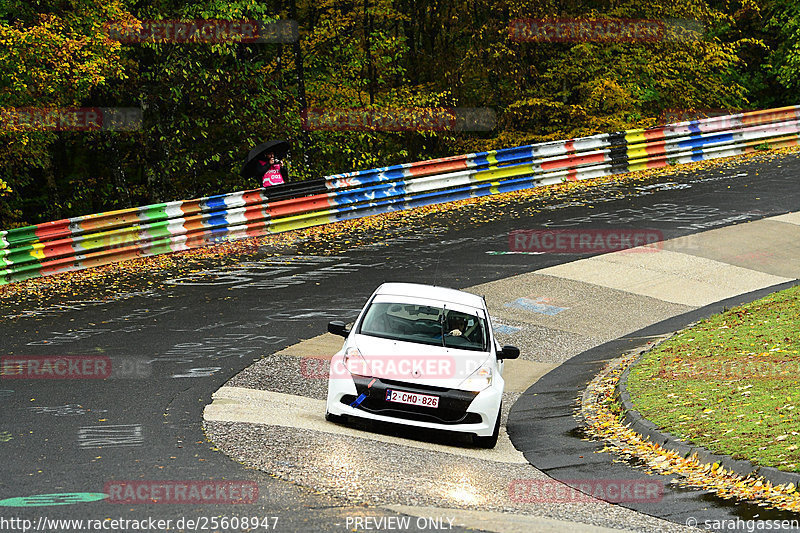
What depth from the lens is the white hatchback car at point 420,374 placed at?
10.3 m

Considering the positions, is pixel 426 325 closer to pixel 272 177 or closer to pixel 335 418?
pixel 335 418

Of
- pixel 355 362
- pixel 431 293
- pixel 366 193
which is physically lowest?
pixel 355 362

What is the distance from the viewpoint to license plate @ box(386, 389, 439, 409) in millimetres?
10242

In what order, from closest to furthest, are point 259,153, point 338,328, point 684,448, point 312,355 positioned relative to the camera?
point 684,448, point 338,328, point 312,355, point 259,153

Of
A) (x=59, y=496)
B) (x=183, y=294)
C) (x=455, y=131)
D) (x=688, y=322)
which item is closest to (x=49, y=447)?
(x=59, y=496)

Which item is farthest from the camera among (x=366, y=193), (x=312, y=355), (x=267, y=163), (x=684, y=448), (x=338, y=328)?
(x=267, y=163)

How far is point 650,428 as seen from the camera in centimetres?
1076

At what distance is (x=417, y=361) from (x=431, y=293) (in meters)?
1.48

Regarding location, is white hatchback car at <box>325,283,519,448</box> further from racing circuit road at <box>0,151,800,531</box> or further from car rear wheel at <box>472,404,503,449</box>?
racing circuit road at <box>0,151,800,531</box>

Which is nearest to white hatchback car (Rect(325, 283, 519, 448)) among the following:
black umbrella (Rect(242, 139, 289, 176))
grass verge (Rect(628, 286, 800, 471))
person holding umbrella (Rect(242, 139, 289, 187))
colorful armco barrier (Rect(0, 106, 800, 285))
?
grass verge (Rect(628, 286, 800, 471))

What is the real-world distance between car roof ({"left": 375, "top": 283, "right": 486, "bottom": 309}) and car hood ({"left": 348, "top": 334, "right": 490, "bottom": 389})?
92 cm

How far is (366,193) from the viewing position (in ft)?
75.6

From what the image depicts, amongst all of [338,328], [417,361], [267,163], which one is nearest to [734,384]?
[417,361]

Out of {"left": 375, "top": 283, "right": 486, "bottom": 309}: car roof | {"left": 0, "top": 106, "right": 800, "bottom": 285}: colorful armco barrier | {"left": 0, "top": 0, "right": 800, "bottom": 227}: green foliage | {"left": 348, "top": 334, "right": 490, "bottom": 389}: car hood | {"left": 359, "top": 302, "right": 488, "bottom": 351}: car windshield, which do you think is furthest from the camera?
{"left": 0, "top": 0, "right": 800, "bottom": 227}: green foliage
